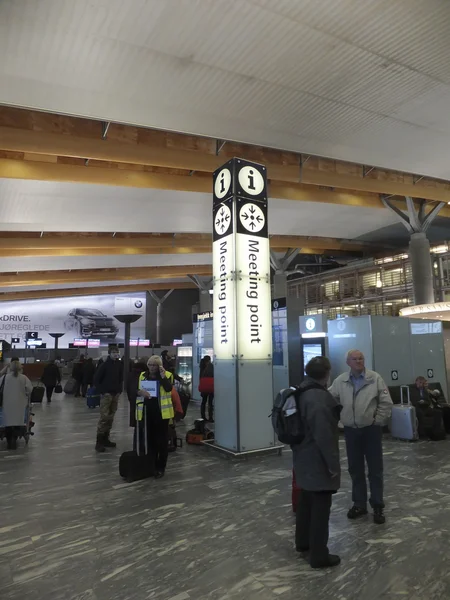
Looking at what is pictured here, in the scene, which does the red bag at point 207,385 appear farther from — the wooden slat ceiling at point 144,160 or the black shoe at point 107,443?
the wooden slat ceiling at point 144,160

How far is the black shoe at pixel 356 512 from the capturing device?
3486mm

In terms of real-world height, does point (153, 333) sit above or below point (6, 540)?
above

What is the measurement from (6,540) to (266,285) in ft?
13.9

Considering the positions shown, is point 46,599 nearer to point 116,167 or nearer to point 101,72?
point 101,72

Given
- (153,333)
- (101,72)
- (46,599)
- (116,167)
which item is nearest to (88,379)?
(116,167)

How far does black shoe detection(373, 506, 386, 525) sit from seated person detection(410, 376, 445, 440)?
12.1ft

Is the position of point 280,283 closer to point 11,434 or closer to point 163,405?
point 11,434

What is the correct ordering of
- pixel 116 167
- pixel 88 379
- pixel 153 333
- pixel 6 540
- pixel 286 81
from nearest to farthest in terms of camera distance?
pixel 6 540, pixel 286 81, pixel 116 167, pixel 88 379, pixel 153 333

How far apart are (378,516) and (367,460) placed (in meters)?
0.44

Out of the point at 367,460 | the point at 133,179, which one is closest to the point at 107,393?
the point at 367,460

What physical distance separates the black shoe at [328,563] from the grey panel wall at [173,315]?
26884 millimetres

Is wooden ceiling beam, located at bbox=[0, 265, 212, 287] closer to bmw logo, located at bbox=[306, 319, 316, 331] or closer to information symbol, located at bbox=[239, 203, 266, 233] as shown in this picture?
bmw logo, located at bbox=[306, 319, 316, 331]

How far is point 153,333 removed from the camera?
29.7 meters

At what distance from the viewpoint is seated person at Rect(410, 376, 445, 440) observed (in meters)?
6.54
